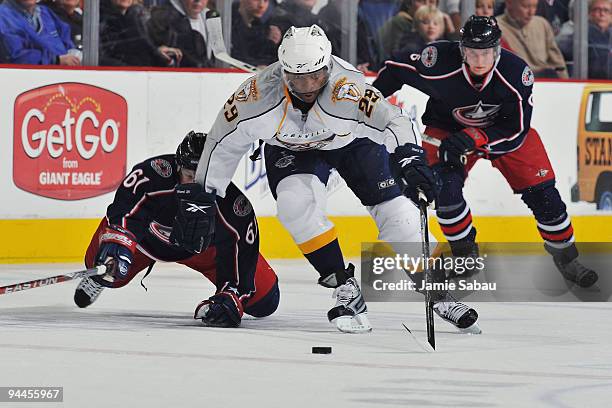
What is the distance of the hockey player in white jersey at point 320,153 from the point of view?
435 cm

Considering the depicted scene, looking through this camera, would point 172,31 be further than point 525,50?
No

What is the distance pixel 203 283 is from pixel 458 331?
6.98ft

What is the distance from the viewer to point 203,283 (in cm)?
653

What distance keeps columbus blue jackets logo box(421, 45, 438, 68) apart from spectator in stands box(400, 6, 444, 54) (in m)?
2.67

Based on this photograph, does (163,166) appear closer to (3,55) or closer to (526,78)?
(526,78)

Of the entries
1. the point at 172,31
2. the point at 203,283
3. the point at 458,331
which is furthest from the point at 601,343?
the point at 172,31

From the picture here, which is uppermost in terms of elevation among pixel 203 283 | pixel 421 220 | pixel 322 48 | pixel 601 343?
pixel 322 48

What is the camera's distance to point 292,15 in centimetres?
830

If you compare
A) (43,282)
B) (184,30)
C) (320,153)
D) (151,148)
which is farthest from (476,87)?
(184,30)

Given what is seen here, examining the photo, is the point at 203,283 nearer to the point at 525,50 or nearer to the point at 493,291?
the point at 493,291

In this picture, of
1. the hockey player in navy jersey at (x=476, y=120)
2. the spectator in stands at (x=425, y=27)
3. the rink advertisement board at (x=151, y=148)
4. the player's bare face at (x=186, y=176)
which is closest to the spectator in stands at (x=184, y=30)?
the rink advertisement board at (x=151, y=148)

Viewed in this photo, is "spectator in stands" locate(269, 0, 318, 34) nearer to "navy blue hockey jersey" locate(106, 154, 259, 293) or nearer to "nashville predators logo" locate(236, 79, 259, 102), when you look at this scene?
"navy blue hockey jersey" locate(106, 154, 259, 293)

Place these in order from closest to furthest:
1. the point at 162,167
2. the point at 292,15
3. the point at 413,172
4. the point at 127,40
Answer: the point at 413,172
the point at 162,167
the point at 127,40
the point at 292,15

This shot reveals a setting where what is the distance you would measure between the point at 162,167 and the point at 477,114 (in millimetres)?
1624
